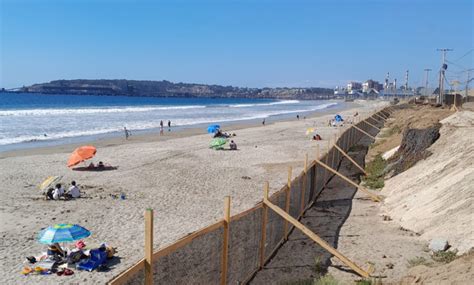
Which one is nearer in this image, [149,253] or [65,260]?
[149,253]

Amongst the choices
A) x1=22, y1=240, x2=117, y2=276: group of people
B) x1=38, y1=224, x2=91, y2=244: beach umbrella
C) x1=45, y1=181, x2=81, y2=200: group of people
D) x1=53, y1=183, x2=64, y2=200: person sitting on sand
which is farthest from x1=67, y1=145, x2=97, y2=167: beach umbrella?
x1=38, y1=224, x2=91, y2=244: beach umbrella

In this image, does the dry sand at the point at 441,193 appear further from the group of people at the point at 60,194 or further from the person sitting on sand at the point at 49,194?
the person sitting on sand at the point at 49,194

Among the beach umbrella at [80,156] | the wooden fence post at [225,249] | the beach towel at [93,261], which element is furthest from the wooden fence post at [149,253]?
the beach umbrella at [80,156]

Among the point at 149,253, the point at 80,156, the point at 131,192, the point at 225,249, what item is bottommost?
the point at 131,192

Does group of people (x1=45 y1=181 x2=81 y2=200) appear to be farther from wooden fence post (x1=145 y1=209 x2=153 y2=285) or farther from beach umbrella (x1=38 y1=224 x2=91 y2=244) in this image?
wooden fence post (x1=145 y1=209 x2=153 y2=285)

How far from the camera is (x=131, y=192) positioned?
16469 mm

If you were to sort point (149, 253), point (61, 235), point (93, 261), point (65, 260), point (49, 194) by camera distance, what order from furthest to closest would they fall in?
1. point (49, 194)
2. point (65, 260)
3. point (93, 261)
4. point (61, 235)
5. point (149, 253)

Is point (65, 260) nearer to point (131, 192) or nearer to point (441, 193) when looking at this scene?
point (131, 192)

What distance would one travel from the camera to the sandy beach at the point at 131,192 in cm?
1070

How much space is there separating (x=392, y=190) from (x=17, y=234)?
455 inches

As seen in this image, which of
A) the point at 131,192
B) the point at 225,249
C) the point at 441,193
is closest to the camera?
the point at 225,249

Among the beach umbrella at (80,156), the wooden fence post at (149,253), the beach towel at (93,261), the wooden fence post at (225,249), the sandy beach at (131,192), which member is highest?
the wooden fence post at (149,253)

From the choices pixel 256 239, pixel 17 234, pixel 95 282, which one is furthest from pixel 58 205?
pixel 256 239

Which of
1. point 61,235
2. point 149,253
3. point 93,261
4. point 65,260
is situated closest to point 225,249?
point 149,253
